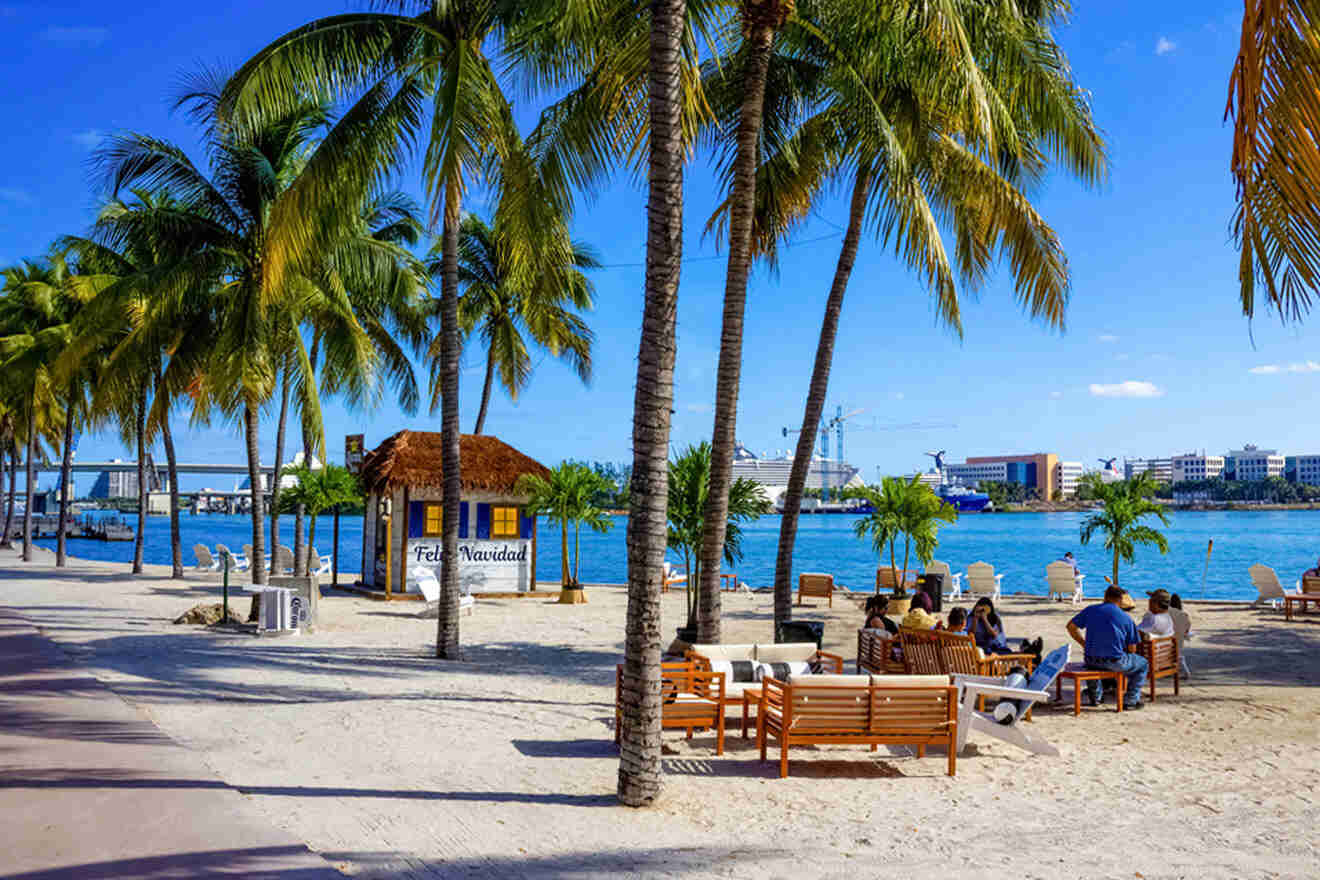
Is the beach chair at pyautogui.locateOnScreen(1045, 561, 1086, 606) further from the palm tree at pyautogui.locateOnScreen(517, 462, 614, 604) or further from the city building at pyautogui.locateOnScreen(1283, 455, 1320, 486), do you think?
the city building at pyautogui.locateOnScreen(1283, 455, 1320, 486)

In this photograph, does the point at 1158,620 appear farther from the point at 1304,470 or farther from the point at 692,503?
the point at 1304,470

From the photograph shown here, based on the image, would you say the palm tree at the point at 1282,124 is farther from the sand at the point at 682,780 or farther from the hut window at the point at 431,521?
the hut window at the point at 431,521

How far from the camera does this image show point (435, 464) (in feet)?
71.3

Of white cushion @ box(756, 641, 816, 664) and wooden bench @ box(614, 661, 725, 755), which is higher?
white cushion @ box(756, 641, 816, 664)

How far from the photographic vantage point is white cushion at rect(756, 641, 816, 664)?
9172mm

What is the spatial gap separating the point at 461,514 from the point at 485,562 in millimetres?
1194

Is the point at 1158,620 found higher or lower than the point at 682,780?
higher

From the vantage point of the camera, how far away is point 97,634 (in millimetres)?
14086

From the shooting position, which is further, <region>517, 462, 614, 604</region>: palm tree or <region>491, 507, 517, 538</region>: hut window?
<region>491, 507, 517, 538</region>: hut window

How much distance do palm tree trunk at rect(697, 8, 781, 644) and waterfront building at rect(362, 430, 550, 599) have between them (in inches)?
444

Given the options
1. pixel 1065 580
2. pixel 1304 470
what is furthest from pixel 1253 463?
pixel 1065 580

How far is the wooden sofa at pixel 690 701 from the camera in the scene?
7.86 meters

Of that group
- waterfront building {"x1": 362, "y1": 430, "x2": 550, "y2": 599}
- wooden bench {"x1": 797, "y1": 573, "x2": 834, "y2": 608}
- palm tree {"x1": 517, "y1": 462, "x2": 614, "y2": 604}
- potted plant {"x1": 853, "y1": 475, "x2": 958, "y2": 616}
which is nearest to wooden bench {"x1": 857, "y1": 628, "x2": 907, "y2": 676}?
potted plant {"x1": 853, "y1": 475, "x2": 958, "y2": 616}

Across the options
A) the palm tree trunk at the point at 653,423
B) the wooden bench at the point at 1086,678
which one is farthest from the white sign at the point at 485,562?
the palm tree trunk at the point at 653,423
